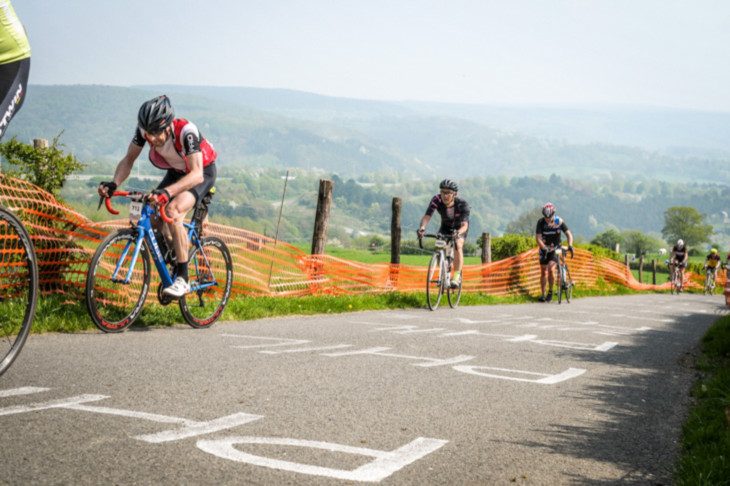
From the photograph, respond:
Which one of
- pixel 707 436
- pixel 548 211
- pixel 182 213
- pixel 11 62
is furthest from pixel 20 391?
pixel 548 211

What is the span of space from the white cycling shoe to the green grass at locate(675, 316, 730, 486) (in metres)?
Answer: 4.50

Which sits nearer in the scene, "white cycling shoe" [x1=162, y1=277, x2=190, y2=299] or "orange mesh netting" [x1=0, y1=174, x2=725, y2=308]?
"white cycling shoe" [x1=162, y1=277, x2=190, y2=299]

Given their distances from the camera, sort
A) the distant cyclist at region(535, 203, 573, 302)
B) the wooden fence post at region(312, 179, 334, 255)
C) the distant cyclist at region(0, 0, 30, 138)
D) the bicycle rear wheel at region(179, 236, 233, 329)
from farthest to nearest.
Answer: the distant cyclist at region(535, 203, 573, 302) < the wooden fence post at region(312, 179, 334, 255) < the bicycle rear wheel at region(179, 236, 233, 329) < the distant cyclist at region(0, 0, 30, 138)

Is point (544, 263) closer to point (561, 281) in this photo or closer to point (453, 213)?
point (561, 281)

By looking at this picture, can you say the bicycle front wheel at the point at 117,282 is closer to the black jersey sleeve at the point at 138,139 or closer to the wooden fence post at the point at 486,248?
the black jersey sleeve at the point at 138,139

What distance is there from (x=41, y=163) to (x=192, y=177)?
5.16m

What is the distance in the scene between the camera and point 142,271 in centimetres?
673

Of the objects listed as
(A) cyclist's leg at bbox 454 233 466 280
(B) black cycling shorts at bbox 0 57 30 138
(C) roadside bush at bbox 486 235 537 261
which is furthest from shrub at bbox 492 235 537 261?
(B) black cycling shorts at bbox 0 57 30 138

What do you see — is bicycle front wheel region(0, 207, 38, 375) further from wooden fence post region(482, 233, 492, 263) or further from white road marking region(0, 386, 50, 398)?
wooden fence post region(482, 233, 492, 263)

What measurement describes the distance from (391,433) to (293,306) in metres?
6.50

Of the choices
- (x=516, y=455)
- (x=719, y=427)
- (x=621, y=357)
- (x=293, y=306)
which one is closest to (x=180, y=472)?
(x=516, y=455)

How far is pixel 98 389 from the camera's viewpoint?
422 cm

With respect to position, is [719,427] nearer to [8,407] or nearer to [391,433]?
[391,433]

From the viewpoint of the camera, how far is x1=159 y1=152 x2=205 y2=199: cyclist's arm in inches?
255
